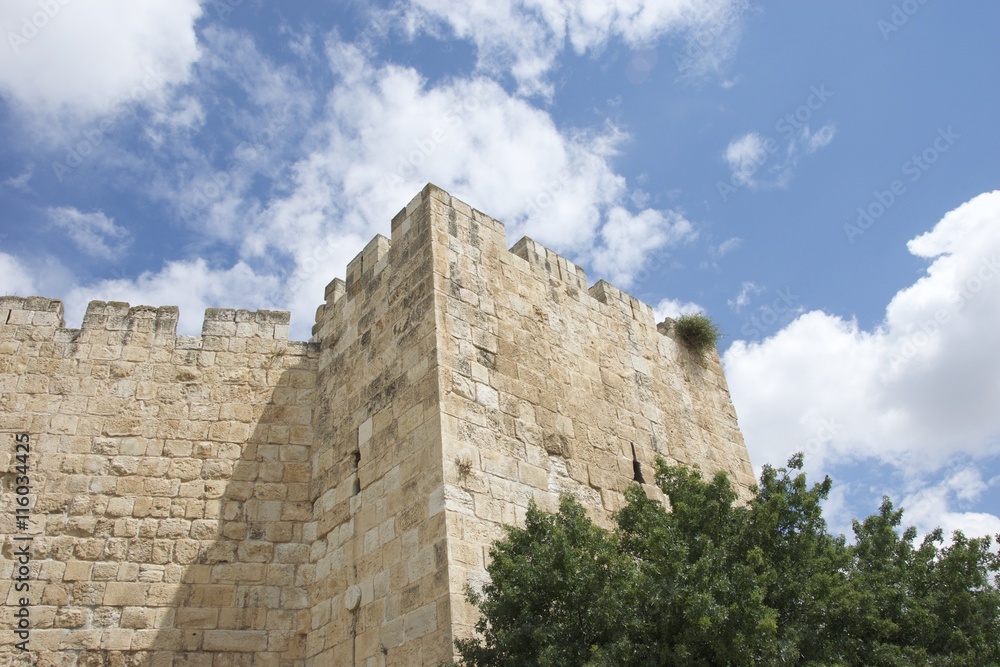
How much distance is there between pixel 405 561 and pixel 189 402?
3359mm

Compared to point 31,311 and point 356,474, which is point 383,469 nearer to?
point 356,474

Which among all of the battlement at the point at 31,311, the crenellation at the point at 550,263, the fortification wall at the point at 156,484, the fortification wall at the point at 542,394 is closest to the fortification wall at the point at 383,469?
the fortification wall at the point at 542,394

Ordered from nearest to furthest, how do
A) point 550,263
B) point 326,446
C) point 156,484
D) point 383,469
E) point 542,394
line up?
point 383,469
point 542,394
point 156,484
point 326,446
point 550,263

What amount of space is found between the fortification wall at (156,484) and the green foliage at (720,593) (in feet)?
9.37

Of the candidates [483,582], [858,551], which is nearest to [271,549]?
[483,582]

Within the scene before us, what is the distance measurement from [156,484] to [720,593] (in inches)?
A: 212

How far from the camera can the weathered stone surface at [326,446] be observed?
21.9 ft

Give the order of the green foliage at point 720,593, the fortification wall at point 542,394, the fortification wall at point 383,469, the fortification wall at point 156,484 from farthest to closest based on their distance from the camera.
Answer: the fortification wall at point 156,484 < the fortification wall at point 542,394 < the fortification wall at point 383,469 < the green foliage at point 720,593

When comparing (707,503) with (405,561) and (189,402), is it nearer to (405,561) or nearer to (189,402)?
(405,561)

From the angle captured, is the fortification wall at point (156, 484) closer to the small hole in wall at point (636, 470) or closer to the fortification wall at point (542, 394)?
the fortification wall at point (542, 394)

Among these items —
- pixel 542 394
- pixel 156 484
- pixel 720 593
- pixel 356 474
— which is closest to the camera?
pixel 720 593

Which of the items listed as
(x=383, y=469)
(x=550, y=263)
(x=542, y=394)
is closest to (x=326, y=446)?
(x=383, y=469)

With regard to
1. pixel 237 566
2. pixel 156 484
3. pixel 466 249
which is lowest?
pixel 237 566

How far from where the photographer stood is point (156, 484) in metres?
7.95
